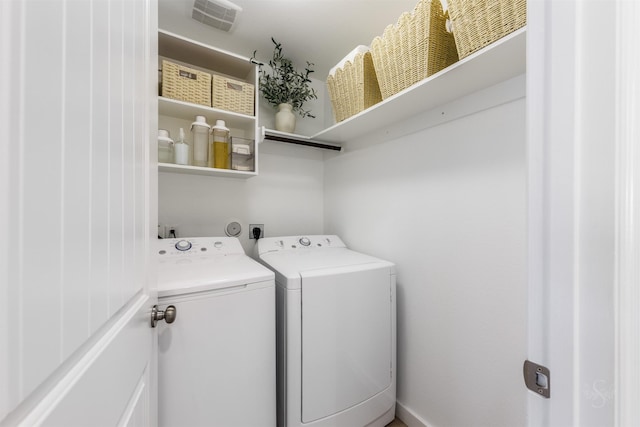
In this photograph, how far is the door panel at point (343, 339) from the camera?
1.23m

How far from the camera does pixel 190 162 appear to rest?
5.19ft

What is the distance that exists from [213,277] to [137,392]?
0.50m

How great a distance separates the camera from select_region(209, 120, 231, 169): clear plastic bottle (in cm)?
160

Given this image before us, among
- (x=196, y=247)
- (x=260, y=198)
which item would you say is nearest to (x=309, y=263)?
(x=196, y=247)

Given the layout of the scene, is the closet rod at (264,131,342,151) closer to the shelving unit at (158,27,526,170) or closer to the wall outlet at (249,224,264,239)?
the shelving unit at (158,27,526,170)

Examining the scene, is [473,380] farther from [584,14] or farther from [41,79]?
[41,79]

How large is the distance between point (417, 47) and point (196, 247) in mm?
1577

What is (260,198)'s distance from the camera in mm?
2033

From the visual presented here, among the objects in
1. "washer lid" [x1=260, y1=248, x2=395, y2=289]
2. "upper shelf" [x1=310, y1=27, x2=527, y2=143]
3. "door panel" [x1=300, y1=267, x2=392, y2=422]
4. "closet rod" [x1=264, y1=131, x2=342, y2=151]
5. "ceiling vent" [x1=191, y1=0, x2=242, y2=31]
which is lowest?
"door panel" [x1=300, y1=267, x2=392, y2=422]

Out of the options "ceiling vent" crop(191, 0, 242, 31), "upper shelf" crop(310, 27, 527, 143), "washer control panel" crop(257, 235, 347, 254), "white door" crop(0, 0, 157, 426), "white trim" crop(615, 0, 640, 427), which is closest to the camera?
"white door" crop(0, 0, 157, 426)

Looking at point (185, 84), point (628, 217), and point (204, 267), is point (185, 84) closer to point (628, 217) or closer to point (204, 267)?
point (204, 267)

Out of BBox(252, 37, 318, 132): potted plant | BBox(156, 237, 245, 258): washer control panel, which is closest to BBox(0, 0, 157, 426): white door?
BBox(156, 237, 245, 258): washer control panel

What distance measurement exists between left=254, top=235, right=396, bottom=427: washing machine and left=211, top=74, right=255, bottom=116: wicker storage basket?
99cm

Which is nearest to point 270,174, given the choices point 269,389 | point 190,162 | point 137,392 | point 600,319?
point 190,162
